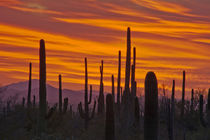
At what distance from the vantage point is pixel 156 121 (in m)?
12.5

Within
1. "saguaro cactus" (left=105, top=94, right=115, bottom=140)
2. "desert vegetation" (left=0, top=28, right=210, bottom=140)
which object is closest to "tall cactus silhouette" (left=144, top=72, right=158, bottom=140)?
Answer: "desert vegetation" (left=0, top=28, right=210, bottom=140)

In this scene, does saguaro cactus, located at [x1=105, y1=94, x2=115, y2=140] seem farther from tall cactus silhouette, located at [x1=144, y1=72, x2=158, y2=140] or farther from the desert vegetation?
tall cactus silhouette, located at [x1=144, y1=72, x2=158, y2=140]

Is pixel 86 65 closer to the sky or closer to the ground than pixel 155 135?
closer to the sky

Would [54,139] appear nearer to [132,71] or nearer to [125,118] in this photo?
[125,118]

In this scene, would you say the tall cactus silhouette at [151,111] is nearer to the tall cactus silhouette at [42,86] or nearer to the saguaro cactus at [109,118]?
the saguaro cactus at [109,118]

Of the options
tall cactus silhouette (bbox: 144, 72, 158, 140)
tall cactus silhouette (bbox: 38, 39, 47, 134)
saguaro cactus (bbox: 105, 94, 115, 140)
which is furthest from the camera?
tall cactus silhouette (bbox: 38, 39, 47, 134)

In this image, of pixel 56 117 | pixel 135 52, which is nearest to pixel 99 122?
pixel 56 117

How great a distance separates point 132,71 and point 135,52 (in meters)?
2.09

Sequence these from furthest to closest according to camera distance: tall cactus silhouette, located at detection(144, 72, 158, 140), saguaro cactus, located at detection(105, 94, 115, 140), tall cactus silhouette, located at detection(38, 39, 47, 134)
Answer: tall cactus silhouette, located at detection(38, 39, 47, 134) → saguaro cactus, located at detection(105, 94, 115, 140) → tall cactus silhouette, located at detection(144, 72, 158, 140)

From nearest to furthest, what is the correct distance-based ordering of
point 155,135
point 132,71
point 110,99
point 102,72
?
point 155,135 < point 110,99 < point 132,71 < point 102,72

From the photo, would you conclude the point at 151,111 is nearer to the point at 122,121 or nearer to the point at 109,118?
the point at 109,118

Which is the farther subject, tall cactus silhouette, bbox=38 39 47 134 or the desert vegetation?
tall cactus silhouette, bbox=38 39 47 134

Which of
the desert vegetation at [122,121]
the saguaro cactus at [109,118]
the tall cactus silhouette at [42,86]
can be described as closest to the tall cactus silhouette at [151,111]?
the desert vegetation at [122,121]

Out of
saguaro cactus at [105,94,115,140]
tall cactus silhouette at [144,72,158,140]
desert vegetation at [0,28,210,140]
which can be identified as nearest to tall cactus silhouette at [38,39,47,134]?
desert vegetation at [0,28,210,140]
